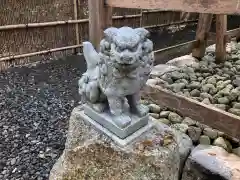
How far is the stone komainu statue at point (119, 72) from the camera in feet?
3.54

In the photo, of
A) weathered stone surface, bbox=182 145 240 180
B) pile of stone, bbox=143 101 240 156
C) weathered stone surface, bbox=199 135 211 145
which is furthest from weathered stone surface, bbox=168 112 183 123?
weathered stone surface, bbox=182 145 240 180

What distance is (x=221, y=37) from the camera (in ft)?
11.0

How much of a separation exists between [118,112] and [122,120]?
0.17 ft

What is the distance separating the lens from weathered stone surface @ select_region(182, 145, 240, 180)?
1520 mm

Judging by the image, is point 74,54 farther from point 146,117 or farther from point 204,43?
point 146,117

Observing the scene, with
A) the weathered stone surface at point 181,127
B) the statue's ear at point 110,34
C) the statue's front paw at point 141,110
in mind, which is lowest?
the weathered stone surface at point 181,127

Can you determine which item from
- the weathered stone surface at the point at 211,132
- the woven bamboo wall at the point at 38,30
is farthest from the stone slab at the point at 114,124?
the woven bamboo wall at the point at 38,30

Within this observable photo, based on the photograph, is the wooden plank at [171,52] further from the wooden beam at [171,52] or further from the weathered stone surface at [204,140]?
the weathered stone surface at [204,140]

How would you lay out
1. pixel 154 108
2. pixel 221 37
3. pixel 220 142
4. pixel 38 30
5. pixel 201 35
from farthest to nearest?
pixel 38 30, pixel 201 35, pixel 221 37, pixel 154 108, pixel 220 142

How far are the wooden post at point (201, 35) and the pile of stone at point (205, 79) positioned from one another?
0.33 ft

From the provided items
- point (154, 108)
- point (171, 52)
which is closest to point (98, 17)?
point (154, 108)

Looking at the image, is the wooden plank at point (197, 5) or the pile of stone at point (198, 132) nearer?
the wooden plank at point (197, 5)

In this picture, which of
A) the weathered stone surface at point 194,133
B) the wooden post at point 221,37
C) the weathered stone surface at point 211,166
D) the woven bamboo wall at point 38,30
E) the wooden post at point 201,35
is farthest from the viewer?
the woven bamboo wall at point 38,30

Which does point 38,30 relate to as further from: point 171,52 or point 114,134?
point 114,134
